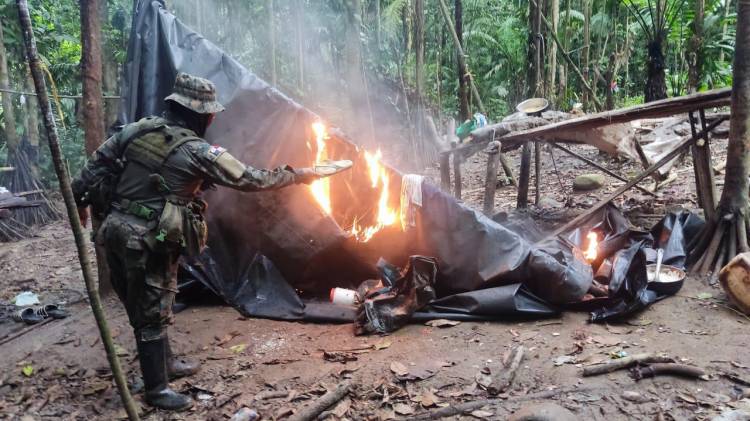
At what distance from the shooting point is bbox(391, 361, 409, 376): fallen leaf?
3.42m

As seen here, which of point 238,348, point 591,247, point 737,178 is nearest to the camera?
point 238,348

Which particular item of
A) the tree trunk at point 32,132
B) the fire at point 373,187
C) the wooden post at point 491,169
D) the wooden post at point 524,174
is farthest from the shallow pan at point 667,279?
the tree trunk at point 32,132

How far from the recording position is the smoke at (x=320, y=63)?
11.5 meters

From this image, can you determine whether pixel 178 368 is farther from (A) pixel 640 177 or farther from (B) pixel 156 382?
(A) pixel 640 177

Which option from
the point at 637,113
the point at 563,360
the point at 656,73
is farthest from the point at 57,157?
the point at 656,73

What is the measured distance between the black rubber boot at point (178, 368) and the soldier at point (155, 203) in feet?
0.82

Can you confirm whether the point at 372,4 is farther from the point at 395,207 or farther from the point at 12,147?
the point at 395,207

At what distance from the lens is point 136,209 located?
3.25 meters

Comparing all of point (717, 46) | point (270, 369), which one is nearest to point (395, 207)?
point (270, 369)

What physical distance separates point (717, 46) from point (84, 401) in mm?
14596

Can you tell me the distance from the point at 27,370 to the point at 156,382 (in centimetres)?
122

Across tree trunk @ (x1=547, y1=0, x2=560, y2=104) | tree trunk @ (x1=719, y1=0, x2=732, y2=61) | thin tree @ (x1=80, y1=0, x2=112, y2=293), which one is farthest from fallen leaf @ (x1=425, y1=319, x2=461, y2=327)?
tree trunk @ (x1=719, y1=0, x2=732, y2=61)

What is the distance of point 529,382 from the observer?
3.28 meters

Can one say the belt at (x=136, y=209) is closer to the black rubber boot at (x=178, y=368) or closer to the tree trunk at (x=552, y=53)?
the black rubber boot at (x=178, y=368)
